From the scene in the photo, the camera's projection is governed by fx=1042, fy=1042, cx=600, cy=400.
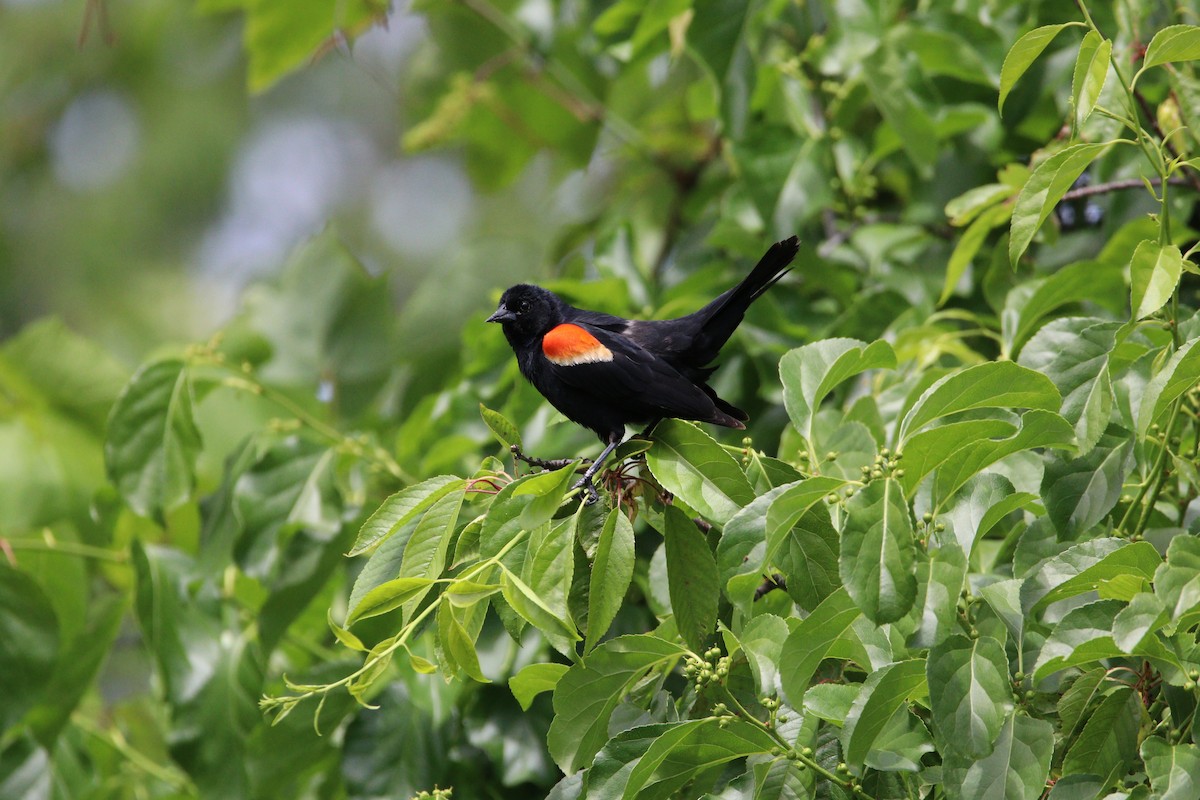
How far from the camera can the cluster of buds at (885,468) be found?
1636 mm

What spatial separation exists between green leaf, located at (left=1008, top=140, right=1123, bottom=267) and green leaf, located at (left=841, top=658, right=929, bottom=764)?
653 millimetres

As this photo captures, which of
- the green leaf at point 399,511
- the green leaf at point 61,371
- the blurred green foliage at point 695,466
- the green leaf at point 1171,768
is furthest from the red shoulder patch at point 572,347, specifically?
the green leaf at point 61,371

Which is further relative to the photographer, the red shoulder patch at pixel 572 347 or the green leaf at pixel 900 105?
the green leaf at pixel 900 105

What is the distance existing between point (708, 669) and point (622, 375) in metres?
0.83

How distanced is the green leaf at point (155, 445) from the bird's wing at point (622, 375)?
3.63ft

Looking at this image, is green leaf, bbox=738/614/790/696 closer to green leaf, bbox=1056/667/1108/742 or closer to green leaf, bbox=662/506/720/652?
green leaf, bbox=662/506/720/652

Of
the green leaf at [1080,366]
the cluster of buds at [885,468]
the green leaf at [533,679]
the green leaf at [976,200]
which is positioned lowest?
the green leaf at [533,679]

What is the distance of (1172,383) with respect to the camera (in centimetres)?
155

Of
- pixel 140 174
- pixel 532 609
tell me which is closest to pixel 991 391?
pixel 532 609

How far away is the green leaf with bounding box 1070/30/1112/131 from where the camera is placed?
1.57m

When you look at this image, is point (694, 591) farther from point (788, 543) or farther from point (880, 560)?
point (880, 560)

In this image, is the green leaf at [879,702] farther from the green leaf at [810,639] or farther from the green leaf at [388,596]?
the green leaf at [388,596]

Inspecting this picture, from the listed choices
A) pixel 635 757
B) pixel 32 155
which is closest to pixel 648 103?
pixel 635 757

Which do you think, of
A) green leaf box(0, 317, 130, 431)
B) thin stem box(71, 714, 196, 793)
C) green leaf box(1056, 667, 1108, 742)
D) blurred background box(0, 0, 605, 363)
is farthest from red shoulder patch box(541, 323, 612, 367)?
blurred background box(0, 0, 605, 363)
